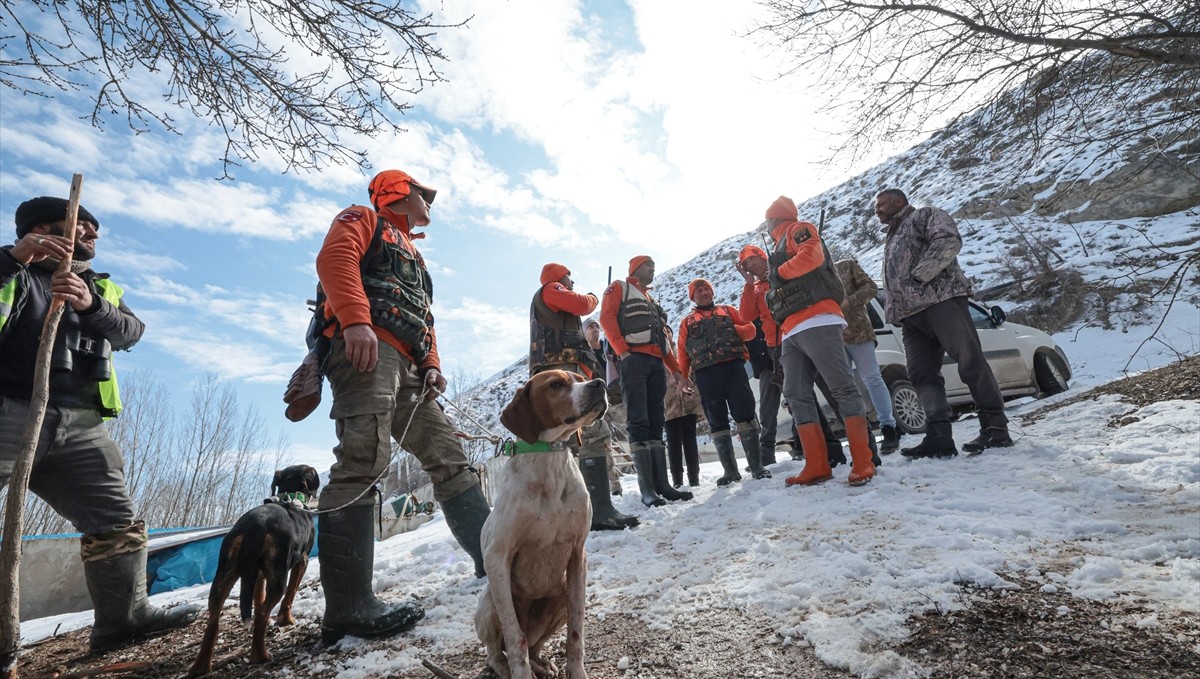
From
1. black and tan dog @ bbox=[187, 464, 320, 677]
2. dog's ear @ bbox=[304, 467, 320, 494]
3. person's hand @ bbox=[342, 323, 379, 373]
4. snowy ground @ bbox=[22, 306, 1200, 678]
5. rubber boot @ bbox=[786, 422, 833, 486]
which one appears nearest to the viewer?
snowy ground @ bbox=[22, 306, 1200, 678]

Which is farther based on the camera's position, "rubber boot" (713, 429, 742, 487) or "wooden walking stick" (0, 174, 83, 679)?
"rubber boot" (713, 429, 742, 487)

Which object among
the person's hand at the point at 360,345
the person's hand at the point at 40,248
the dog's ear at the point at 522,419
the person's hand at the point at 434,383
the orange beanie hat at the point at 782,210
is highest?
the orange beanie hat at the point at 782,210

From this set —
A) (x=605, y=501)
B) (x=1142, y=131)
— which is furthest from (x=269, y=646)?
(x=1142, y=131)

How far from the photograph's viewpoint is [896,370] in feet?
22.7

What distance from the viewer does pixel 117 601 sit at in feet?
9.32

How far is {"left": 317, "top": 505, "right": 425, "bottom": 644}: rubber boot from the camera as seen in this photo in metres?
2.44

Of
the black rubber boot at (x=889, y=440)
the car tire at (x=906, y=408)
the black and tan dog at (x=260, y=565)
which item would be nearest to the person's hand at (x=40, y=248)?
the black and tan dog at (x=260, y=565)

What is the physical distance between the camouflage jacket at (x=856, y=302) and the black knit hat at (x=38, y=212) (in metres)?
5.82

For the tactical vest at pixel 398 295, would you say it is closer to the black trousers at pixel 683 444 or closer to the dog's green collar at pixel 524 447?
the dog's green collar at pixel 524 447

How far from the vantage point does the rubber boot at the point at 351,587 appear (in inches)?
96.0

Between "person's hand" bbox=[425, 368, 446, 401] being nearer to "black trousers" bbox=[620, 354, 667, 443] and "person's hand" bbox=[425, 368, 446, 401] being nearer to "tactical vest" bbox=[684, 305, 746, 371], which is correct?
"black trousers" bbox=[620, 354, 667, 443]

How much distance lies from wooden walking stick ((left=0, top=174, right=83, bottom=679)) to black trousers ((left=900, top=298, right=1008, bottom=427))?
5.45 m

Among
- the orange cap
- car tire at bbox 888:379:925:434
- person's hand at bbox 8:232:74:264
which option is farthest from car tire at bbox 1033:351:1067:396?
person's hand at bbox 8:232:74:264

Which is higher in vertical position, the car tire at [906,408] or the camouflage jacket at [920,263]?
the camouflage jacket at [920,263]
